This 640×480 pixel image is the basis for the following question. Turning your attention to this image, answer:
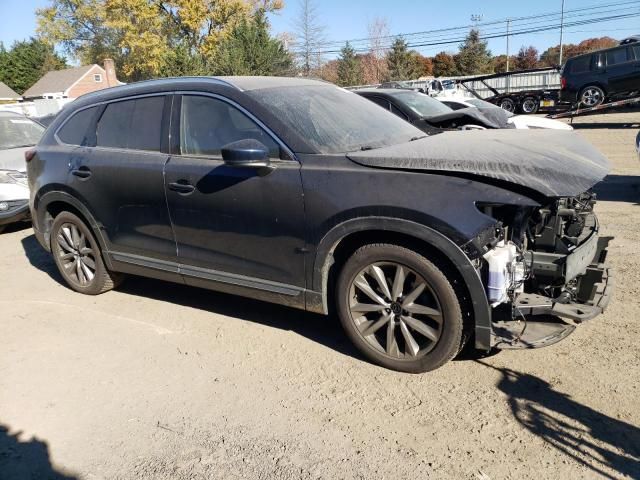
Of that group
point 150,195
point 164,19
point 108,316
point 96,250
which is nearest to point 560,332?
point 150,195

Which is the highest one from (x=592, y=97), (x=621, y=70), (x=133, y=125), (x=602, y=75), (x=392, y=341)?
(x=621, y=70)

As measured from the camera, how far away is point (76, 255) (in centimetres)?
510

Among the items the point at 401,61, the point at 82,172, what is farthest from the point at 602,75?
the point at 401,61

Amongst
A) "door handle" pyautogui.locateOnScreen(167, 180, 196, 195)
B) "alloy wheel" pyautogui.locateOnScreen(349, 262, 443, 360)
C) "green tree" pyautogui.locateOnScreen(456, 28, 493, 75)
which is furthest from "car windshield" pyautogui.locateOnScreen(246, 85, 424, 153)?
"green tree" pyautogui.locateOnScreen(456, 28, 493, 75)

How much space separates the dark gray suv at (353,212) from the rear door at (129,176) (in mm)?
16

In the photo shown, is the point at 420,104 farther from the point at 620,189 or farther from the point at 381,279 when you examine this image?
the point at 381,279

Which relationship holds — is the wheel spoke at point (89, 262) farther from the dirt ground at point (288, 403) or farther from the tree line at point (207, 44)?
the tree line at point (207, 44)

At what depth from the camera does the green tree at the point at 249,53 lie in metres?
29.5

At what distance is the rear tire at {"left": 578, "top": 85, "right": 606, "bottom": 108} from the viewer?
1952cm

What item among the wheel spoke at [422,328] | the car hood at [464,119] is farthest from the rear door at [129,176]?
the car hood at [464,119]

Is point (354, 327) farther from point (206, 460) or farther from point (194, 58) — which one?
point (194, 58)

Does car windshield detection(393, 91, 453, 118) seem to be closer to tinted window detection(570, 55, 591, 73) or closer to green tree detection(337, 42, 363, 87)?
tinted window detection(570, 55, 591, 73)

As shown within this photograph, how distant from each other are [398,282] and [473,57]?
5568 centimetres

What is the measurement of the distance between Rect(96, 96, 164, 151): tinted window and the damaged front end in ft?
8.77
